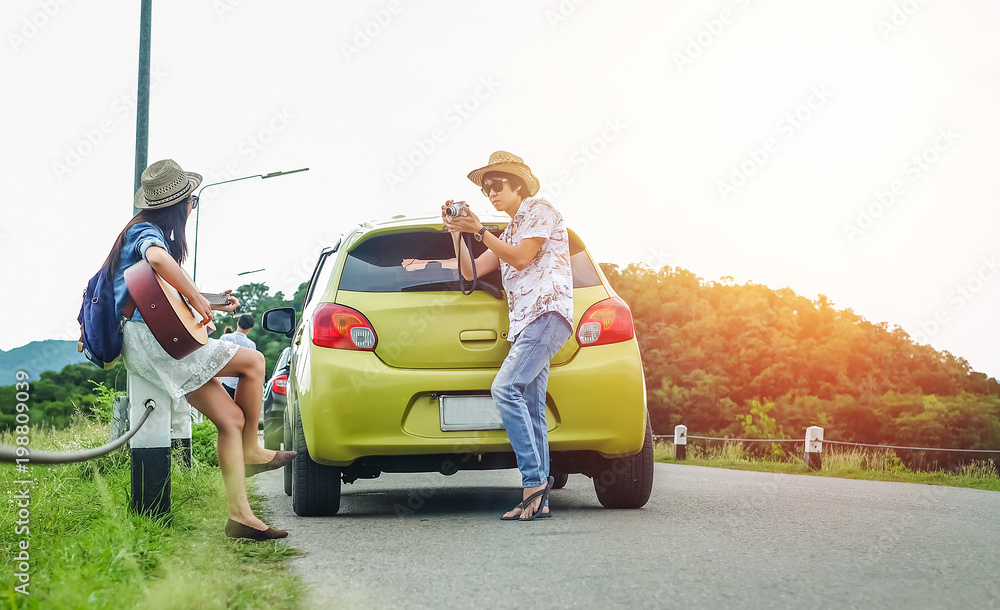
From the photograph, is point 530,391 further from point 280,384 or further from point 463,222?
point 280,384

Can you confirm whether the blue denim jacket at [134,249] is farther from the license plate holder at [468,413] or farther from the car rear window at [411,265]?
the license plate holder at [468,413]

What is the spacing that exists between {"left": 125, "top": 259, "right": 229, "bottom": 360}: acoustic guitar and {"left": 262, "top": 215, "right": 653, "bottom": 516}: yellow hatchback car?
1.01 m

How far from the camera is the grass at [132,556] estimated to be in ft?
9.78

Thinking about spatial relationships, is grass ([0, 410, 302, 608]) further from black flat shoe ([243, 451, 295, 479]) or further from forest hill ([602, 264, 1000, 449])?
forest hill ([602, 264, 1000, 449])

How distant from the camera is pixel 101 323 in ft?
14.2

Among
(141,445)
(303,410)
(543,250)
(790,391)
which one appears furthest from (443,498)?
(790,391)

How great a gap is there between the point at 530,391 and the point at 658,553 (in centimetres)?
138

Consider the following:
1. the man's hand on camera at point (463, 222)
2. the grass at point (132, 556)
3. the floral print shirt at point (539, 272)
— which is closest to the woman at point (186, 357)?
the grass at point (132, 556)

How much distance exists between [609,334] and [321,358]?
1.56 m

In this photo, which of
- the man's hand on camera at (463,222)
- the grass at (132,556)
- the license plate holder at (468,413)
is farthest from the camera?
the man's hand on camera at (463,222)

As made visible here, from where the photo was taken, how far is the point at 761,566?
3844 millimetres

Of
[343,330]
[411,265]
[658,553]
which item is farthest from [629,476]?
[343,330]

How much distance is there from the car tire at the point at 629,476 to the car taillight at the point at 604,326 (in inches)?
21.7

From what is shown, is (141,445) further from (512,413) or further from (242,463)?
(512,413)
